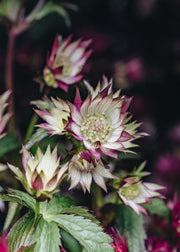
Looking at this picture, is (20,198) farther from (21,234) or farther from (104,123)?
(104,123)

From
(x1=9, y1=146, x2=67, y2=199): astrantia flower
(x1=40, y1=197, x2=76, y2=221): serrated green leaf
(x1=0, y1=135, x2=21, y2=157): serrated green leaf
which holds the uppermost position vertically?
(x1=0, y1=135, x2=21, y2=157): serrated green leaf

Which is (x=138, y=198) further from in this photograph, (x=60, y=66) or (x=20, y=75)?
(x=20, y=75)

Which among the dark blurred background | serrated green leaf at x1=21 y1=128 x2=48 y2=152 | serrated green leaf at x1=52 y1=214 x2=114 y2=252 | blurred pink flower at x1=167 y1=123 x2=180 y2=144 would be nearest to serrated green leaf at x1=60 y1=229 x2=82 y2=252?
serrated green leaf at x1=52 y1=214 x2=114 y2=252

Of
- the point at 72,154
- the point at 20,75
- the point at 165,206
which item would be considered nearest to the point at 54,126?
the point at 72,154

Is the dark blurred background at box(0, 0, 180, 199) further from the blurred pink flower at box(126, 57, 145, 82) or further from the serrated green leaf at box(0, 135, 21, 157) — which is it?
the serrated green leaf at box(0, 135, 21, 157)

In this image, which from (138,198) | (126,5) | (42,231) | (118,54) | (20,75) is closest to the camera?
(42,231)

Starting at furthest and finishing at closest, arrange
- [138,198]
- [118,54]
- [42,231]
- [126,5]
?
[126,5] → [118,54] → [138,198] → [42,231]
